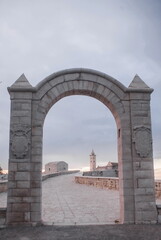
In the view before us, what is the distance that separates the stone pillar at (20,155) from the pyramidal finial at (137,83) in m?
2.99

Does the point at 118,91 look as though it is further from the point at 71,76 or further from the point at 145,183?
the point at 145,183

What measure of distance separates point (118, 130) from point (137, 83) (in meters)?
1.54

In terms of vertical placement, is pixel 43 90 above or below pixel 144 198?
above

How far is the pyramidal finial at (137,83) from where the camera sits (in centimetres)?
794

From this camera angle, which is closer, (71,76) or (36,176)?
(36,176)

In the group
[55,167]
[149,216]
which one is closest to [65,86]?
[149,216]

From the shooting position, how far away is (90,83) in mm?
7809

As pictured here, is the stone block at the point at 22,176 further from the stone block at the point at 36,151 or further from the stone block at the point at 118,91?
the stone block at the point at 118,91

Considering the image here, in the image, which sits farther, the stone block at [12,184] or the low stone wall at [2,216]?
the stone block at [12,184]

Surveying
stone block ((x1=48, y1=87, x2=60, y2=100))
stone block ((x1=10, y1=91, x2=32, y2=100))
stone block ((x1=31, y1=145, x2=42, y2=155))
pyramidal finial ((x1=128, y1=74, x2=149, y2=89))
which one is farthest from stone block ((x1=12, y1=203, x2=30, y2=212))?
pyramidal finial ((x1=128, y1=74, x2=149, y2=89))

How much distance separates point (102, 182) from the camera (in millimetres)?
19516

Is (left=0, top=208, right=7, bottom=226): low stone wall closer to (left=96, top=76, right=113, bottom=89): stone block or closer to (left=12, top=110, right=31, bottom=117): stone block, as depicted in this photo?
(left=12, top=110, right=31, bottom=117): stone block

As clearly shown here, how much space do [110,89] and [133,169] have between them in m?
2.39

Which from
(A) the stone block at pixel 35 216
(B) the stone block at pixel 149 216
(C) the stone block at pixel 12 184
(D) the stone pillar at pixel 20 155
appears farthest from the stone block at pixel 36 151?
(B) the stone block at pixel 149 216
